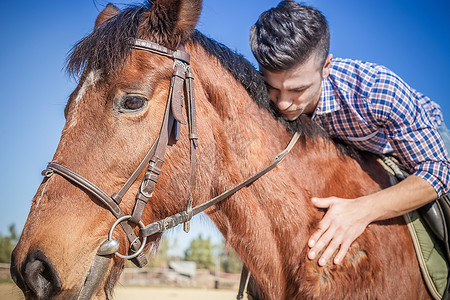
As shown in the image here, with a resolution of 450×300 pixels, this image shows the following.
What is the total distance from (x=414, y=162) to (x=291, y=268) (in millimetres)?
1279

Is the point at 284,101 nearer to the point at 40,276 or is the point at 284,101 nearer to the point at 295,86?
the point at 295,86

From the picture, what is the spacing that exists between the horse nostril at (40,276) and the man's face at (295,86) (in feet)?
6.07

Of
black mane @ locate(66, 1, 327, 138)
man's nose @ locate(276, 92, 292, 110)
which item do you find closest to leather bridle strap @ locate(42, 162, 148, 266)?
black mane @ locate(66, 1, 327, 138)

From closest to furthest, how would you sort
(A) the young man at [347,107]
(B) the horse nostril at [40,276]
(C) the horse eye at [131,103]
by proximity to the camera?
(B) the horse nostril at [40,276]
(C) the horse eye at [131,103]
(A) the young man at [347,107]

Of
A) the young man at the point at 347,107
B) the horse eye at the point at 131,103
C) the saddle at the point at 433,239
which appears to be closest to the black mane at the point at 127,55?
the young man at the point at 347,107

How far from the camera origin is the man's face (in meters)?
2.45

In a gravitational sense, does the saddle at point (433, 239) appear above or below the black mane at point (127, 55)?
below

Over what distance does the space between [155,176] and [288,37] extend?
1.42 meters

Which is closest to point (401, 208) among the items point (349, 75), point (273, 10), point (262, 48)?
point (349, 75)

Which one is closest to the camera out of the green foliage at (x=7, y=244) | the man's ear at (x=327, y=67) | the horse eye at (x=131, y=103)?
the horse eye at (x=131, y=103)

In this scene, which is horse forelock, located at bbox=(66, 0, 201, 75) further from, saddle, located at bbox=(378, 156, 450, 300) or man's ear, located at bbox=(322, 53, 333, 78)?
saddle, located at bbox=(378, 156, 450, 300)

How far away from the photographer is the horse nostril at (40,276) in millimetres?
1546

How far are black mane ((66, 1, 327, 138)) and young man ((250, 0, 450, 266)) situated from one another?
0.34 ft

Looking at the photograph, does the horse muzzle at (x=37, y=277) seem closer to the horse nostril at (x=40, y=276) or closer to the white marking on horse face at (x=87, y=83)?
the horse nostril at (x=40, y=276)
